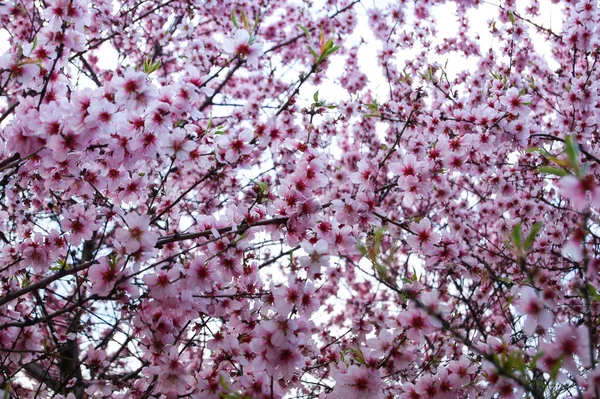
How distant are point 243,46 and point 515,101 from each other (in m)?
2.39

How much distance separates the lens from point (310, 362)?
341cm

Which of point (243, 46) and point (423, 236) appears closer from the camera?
point (243, 46)

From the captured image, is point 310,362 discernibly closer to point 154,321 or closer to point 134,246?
point 154,321

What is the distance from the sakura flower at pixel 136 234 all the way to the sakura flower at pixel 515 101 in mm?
3053

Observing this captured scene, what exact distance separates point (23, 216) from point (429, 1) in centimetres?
723

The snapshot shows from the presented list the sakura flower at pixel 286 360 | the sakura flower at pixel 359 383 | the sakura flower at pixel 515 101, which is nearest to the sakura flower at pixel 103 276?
the sakura flower at pixel 286 360

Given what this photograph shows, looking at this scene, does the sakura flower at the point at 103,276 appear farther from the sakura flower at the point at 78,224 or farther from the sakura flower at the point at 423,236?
the sakura flower at the point at 423,236

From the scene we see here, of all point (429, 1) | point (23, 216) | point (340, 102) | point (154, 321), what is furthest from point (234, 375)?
point (429, 1)

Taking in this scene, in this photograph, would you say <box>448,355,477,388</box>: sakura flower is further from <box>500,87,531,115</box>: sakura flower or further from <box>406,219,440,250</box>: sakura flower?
<box>500,87,531,115</box>: sakura flower

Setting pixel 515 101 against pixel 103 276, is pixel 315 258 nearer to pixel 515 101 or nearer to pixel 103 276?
pixel 103 276

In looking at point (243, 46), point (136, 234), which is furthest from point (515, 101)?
point (136, 234)

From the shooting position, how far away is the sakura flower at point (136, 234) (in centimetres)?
241

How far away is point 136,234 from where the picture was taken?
2.44 m

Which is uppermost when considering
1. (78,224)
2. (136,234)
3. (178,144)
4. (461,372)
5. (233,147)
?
(233,147)
